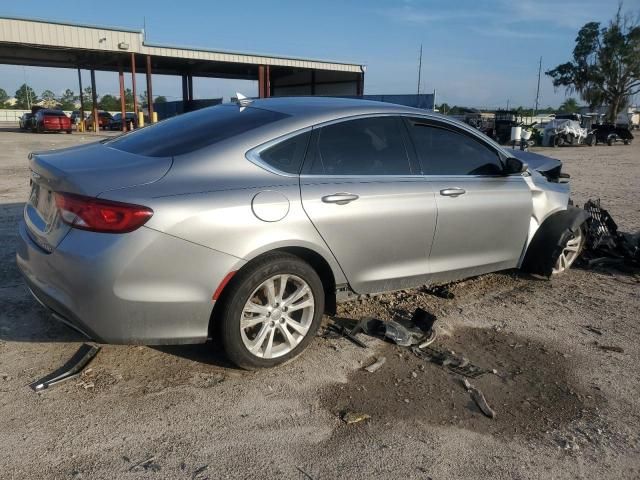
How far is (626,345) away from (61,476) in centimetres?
380

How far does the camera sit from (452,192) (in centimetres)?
415

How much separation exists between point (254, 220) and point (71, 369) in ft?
4.75

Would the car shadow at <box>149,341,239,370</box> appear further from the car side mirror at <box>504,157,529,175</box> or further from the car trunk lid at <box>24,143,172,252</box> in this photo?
the car side mirror at <box>504,157,529,175</box>

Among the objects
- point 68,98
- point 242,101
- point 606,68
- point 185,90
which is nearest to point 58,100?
point 68,98

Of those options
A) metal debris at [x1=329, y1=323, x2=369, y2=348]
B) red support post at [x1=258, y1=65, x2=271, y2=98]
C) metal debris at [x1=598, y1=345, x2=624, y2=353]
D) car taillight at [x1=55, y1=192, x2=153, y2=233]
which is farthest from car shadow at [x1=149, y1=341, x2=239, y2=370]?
red support post at [x1=258, y1=65, x2=271, y2=98]

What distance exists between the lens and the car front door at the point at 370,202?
11.4 feet

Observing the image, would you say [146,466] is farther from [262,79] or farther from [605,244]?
[262,79]

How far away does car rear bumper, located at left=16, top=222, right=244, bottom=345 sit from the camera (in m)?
2.81

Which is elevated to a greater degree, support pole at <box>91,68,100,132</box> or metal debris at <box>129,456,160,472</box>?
support pole at <box>91,68,100,132</box>

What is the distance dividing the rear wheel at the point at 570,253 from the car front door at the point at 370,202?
6.79ft

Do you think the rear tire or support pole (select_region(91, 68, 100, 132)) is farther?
support pole (select_region(91, 68, 100, 132))

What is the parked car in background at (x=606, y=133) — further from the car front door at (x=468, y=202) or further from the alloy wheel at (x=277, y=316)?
the alloy wheel at (x=277, y=316)

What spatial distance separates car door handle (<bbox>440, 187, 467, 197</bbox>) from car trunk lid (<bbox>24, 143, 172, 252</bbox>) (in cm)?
206

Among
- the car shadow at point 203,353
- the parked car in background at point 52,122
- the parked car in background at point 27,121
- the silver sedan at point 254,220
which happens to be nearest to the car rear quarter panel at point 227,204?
the silver sedan at point 254,220
